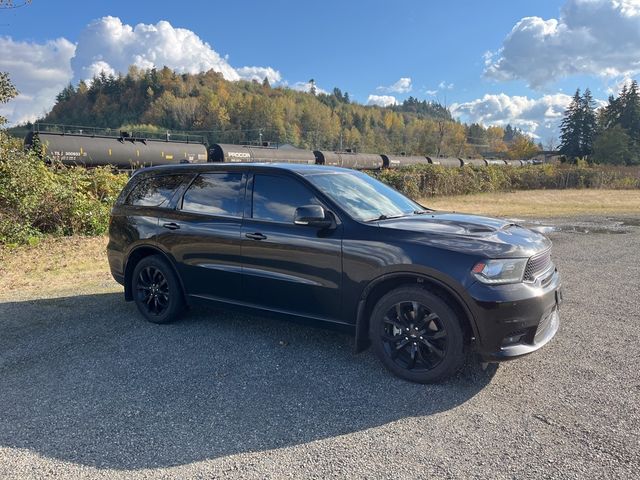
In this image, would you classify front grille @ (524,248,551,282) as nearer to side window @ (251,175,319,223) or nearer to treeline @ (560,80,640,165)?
side window @ (251,175,319,223)

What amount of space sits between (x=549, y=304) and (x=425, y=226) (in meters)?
1.19

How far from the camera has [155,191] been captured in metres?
5.59

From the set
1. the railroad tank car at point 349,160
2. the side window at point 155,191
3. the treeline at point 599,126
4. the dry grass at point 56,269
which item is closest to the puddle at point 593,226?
the side window at point 155,191

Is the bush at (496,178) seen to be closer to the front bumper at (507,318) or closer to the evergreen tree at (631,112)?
the front bumper at (507,318)

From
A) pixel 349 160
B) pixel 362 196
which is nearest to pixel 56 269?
pixel 362 196

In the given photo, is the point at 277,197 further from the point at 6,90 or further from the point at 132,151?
the point at 132,151

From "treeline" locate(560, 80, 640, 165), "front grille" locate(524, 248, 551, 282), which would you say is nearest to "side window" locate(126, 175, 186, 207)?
"front grille" locate(524, 248, 551, 282)

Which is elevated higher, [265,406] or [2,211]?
[2,211]

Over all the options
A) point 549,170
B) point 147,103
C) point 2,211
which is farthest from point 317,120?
point 2,211

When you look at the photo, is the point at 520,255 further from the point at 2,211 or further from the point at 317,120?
the point at 317,120

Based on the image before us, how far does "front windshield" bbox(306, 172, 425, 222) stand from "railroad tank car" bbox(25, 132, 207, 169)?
12.6 meters

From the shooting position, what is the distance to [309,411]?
3414mm

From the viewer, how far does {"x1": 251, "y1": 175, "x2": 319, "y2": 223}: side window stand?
4.41 metres

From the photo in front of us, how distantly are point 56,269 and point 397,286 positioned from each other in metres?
7.41
